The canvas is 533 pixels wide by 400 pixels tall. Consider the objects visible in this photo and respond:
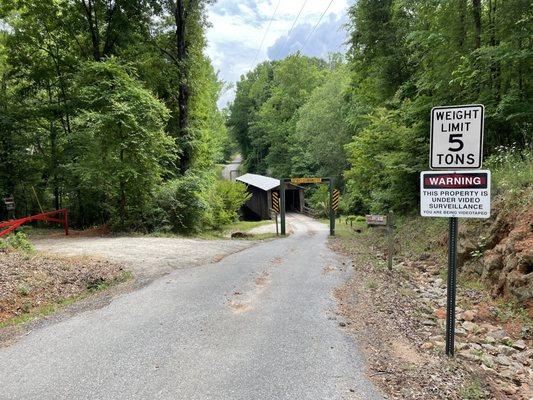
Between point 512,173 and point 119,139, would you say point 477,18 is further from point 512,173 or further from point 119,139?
point 119,139

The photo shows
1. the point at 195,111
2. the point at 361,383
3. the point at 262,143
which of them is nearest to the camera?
the point at 361,383

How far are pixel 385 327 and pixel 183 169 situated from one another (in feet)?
49.1

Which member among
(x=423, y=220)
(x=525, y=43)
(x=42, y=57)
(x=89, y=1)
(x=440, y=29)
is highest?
(x=89, y=1)

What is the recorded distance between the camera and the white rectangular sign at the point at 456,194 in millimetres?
3600

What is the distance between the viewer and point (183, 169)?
18.2 metres

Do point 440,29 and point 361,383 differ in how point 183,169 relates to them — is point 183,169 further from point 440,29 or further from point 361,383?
point 361,383

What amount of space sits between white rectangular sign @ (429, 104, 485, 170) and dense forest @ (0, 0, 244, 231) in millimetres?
11260

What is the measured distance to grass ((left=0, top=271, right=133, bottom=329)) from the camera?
5117 millimetres

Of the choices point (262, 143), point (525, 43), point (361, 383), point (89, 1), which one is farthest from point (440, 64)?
point (262, 143)

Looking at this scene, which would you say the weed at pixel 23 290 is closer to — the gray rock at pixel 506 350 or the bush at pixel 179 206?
the gray rock at pixel 506 350

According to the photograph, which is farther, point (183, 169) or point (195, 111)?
point (195, 111)

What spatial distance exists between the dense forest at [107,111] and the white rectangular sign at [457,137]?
11260mm

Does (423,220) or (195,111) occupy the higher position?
(195,111)

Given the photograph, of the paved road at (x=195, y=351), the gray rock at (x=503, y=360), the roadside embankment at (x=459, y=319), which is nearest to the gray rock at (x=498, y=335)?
the roadside embankment at (x=459, y=319)
